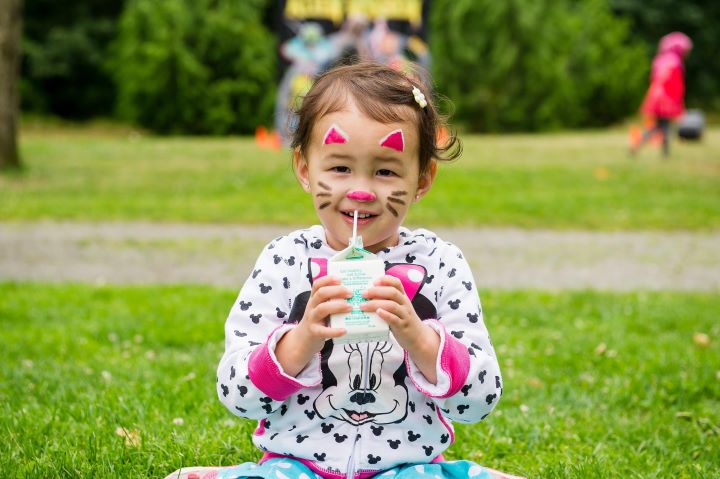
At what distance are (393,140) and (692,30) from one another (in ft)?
131

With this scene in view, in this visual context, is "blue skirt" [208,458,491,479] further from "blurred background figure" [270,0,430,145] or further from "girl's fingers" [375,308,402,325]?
"blurred background figure" [270,0,430,145]

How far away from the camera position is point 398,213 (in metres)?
2.20

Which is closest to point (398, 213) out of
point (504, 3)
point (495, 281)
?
point (495, 281)

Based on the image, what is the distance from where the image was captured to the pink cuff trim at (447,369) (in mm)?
2062

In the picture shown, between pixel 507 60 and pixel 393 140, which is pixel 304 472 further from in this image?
pixel 507 60

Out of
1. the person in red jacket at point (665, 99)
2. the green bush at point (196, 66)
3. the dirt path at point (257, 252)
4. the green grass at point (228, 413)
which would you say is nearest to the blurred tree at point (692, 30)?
the green bush at point (196, 66)

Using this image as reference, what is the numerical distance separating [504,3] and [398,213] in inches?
881

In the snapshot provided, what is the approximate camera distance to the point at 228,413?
11.0 ft

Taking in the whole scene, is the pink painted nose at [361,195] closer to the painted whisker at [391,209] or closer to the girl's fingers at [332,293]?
the painted whisker at [391,209]

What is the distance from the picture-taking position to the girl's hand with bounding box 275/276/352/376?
1884 millimetres

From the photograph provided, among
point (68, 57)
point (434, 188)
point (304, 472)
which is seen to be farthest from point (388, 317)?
point (68, 57)

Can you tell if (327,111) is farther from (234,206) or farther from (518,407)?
(234,206)

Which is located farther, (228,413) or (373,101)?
(228,413)

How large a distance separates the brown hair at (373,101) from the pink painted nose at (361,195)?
7.5 inches
